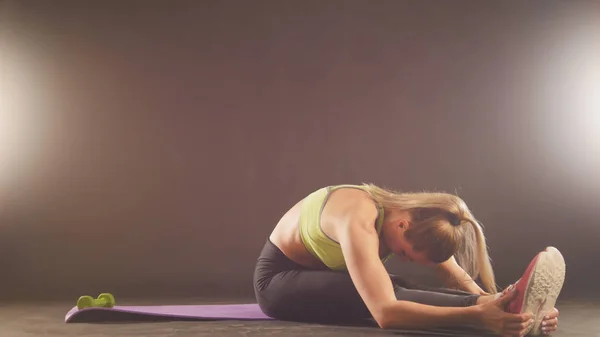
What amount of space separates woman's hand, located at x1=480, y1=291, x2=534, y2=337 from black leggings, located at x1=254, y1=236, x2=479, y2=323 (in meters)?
0.14

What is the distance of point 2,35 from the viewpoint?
4.69m

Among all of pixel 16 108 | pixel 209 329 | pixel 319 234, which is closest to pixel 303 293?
pixel 319 234

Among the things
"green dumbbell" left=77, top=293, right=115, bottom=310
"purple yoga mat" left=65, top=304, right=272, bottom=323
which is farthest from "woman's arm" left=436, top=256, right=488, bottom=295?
"green dumbbell" left=77, top=293, right=115, bottom=310

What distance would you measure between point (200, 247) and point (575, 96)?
262 centimetres

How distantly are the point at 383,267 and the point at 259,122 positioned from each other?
2437 millimetres

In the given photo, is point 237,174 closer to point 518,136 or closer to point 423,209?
point 518,136

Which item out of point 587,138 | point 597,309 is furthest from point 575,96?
point 597,309

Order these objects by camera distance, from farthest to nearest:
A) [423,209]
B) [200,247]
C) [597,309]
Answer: [200,247] → [597,309] → [423,209]

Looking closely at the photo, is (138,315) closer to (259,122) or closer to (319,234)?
(319,234)

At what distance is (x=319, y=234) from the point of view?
262cm

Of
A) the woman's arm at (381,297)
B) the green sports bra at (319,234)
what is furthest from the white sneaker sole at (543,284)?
the green sports bra at (319,234)

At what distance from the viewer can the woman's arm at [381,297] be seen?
2316 mm

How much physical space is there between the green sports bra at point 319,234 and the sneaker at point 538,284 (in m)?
0.54

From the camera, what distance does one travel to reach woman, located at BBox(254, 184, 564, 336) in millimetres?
2311
